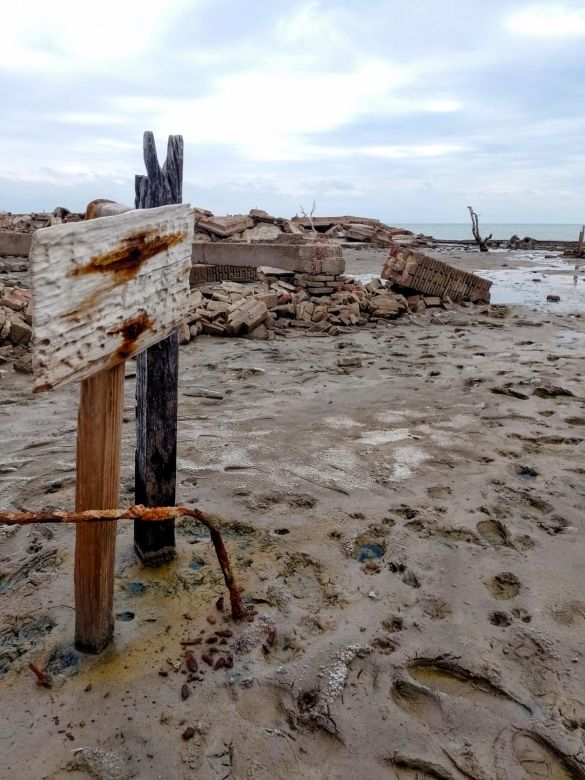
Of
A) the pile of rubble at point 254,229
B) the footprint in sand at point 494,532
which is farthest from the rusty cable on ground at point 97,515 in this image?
the pile of rubble at point 254,229

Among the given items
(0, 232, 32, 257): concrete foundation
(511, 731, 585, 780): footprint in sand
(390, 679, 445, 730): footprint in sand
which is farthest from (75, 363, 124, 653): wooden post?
(0, 232, 32, 257): concrete foundation

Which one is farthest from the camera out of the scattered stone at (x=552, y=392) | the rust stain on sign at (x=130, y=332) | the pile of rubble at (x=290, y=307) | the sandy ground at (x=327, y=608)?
the pile of rubble at (x=290, y=307)

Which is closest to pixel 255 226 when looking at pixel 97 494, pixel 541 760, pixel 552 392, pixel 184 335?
pixel 184 335

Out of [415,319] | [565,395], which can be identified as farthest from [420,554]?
[415,319]

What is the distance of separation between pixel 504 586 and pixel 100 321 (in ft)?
7.32

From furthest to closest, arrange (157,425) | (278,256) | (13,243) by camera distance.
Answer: (13,243)
(278,256)
(157,425)

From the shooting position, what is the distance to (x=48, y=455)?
4172mm

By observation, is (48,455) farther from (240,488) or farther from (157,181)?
(157,181)

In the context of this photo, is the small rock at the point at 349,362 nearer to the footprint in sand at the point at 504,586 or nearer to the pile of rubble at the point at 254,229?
the footprint in sand at the point at 504,586

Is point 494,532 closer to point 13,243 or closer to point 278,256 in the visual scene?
point 278,256

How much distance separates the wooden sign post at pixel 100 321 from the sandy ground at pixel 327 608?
14.5 inches

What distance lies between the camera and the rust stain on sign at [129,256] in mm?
1629

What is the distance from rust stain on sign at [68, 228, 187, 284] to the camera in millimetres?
1629

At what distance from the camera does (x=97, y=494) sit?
2.09 meters
